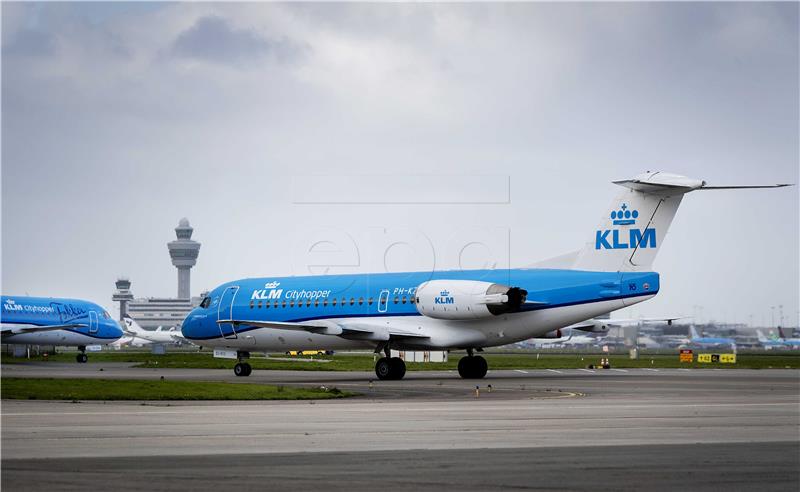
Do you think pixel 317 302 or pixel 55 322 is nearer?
pixel 317 302

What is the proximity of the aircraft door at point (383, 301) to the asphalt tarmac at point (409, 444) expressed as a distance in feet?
49.3

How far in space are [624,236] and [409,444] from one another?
2486 cm

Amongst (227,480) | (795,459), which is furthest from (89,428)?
(795,459)

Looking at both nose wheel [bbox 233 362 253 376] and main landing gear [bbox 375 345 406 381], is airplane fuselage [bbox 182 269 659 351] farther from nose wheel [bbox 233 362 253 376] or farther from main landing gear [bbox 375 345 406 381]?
nose wheel [bbox 233 362 253 376]

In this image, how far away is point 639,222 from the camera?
39.8m

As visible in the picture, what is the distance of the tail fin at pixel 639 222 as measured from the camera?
3934cm

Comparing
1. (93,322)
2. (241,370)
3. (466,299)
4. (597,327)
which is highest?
(466,299)

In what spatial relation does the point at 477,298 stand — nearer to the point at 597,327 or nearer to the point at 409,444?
the point at 597,327

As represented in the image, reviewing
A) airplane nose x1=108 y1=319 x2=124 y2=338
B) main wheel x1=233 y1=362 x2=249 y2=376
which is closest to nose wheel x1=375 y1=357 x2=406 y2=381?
main wheel x1=233 y1=362 x2=249 y2=376

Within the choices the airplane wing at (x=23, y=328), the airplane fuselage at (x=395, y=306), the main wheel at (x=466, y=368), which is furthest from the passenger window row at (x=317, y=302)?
the airplane wing at (x=23, y=328)

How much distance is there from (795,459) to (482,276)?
27823 millimetres

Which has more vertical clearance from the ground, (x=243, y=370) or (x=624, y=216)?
(x=624, y=216)

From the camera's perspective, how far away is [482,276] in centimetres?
4228

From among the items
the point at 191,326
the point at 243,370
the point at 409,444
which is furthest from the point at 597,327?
the point at 409,444
